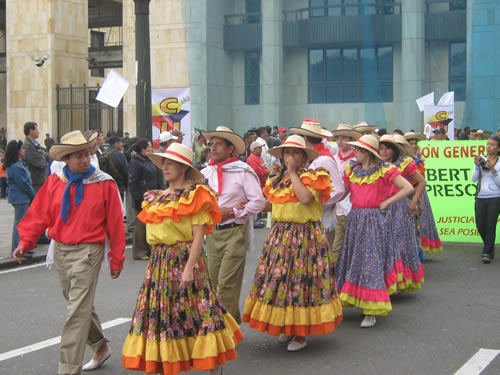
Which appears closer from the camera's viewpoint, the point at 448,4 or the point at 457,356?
the point at 457,356

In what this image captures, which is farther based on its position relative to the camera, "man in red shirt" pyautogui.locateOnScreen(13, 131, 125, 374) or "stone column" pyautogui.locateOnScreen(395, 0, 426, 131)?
"stone column" pyautogui.locateOnScreen(395, 0, 426, 131)

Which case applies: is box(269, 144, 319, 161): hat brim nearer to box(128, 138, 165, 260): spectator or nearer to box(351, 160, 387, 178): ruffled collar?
box(351, 160, 387, 178): ruffled collar

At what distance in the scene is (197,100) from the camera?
30953 millimetres

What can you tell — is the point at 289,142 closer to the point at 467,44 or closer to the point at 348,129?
the point at 348,129

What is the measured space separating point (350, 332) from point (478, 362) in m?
1.34

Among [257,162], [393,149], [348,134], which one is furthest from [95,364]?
[257,162]

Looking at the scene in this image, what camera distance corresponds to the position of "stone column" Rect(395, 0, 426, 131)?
95.3ft

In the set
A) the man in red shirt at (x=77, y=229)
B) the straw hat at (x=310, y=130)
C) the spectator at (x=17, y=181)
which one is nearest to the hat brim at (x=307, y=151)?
the straw hat at (x=310, y=130)

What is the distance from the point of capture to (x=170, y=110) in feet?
44.4

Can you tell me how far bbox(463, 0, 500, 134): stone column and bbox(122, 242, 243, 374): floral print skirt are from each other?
23.8 m

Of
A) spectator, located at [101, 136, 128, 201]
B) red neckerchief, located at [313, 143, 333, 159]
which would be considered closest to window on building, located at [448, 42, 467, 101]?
spectator, located at [101, 136, 128, 201]

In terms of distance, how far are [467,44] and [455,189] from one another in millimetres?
16960

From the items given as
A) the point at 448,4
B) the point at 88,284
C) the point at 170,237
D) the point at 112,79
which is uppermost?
the point at 448,4

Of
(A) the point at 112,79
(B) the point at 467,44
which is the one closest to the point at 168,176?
(A) the point at 112,79
